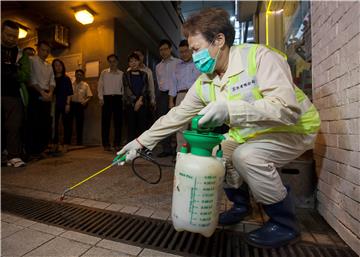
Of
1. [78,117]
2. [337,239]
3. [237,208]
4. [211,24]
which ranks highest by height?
[211,24]

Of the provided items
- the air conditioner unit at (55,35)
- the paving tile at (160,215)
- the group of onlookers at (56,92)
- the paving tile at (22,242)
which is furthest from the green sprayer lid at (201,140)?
the air conditioner unit at (55,35)

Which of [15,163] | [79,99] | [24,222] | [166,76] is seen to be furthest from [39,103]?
[24,222]

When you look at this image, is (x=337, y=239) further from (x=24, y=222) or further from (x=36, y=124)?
(x=36, y=124)

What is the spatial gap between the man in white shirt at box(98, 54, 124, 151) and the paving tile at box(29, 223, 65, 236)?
307 centimetres

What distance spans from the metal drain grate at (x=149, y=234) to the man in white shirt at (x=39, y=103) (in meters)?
2.02

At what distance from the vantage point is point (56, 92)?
159 inches

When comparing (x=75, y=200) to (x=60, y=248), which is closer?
(x=60, y=248)

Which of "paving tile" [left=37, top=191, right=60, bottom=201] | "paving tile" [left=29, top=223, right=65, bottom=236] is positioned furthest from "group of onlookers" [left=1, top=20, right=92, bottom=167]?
"paving tile" [left=29, top=223, right=65, bottom=236]

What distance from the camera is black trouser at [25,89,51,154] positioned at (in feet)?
11.2

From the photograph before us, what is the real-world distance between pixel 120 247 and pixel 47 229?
0.51 meters

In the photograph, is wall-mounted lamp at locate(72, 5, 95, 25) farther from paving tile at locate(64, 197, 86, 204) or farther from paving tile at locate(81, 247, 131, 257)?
paving tile at locate(81, 247, 131, 257)

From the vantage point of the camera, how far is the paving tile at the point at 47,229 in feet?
4.26

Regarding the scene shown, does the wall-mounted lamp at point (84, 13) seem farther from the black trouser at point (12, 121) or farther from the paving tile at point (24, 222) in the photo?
the paving tile at point (24, 222)

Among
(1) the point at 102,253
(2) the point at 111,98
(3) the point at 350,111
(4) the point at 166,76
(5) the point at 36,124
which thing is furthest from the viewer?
(2) the point at 111,98
